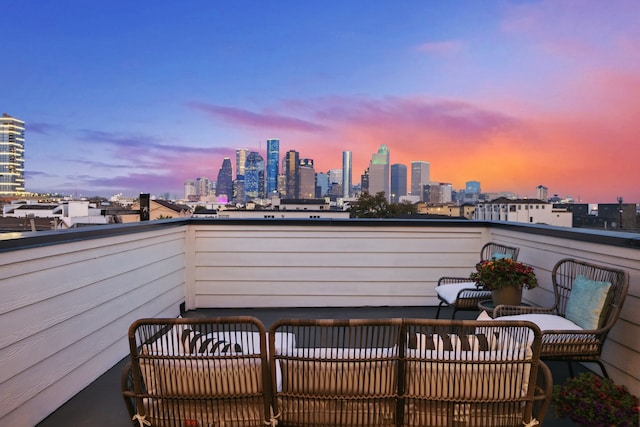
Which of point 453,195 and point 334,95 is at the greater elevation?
point 334,95

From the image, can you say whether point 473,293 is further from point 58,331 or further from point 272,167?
point 272,167

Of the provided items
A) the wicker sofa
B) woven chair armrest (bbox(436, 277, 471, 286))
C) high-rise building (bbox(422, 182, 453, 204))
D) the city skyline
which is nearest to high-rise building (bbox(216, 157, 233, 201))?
the city skyline

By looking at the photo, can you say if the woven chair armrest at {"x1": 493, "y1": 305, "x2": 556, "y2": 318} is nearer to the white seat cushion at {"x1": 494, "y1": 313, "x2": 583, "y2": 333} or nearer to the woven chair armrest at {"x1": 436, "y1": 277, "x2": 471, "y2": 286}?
the white seat cushion at {"x1": 494, "y1": 313, "x2": 583, "y2": 333}

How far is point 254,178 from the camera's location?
245 feet

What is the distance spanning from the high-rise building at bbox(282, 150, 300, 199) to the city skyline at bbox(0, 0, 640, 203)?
3204cm

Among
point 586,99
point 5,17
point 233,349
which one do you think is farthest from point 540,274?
point 5,17

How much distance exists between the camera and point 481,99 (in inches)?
571

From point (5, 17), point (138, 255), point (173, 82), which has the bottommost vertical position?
point (138, 255)

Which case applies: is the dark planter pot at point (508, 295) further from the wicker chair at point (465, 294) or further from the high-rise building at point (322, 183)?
the high-rise building at point (322, 183)

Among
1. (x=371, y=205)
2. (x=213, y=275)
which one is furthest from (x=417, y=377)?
(x=371, y=205)

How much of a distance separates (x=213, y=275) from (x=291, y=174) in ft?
179

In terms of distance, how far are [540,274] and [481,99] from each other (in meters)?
12.1

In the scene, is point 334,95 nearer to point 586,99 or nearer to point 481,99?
point 481,99

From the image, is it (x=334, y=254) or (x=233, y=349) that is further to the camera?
(x=334, y=254)
